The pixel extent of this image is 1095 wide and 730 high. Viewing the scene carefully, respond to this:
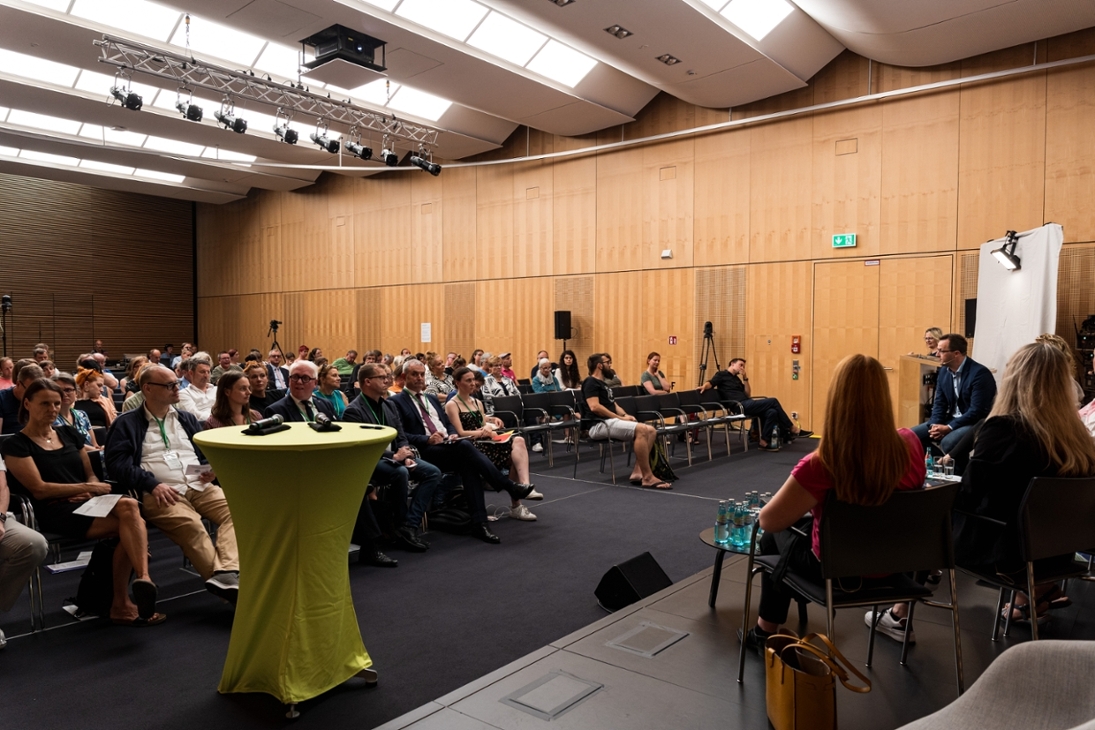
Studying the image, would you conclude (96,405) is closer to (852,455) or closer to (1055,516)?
(852,455)

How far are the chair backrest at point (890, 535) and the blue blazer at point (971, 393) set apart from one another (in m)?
3.71

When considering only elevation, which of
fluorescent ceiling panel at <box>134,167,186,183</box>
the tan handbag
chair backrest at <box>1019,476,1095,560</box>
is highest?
fluorescent ceiling panel at <box>134,167,186,183</box>

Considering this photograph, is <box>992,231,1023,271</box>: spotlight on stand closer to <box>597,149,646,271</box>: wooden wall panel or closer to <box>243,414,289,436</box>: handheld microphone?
<box>597,149,646,271</box>: wooden wall panel

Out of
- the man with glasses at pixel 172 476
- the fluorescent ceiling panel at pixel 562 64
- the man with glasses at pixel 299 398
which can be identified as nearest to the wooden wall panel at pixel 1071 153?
the fluorescent ceiling panel at pixel 562 64

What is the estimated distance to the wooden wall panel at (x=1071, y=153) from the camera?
27.7ft

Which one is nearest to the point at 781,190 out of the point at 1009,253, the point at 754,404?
the point at 754,404

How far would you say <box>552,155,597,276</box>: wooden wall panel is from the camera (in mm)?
12984

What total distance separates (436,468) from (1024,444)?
3.64 meters

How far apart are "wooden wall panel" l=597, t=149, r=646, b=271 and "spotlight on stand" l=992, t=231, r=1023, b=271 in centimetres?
547

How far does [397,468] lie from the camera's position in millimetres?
5090

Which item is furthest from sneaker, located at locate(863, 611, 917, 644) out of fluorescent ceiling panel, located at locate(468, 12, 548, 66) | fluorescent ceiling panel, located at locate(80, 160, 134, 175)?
fluorescent ceiling panel, located at locate(80, 160, 134, 175)

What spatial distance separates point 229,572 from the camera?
372cm

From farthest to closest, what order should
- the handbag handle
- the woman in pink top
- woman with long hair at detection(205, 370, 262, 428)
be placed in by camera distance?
woman with long hair at detection(205, 370, 262, 428) → the woman in pink top → the handbag handle

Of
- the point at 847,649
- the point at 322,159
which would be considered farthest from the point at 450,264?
the point at 847,649
